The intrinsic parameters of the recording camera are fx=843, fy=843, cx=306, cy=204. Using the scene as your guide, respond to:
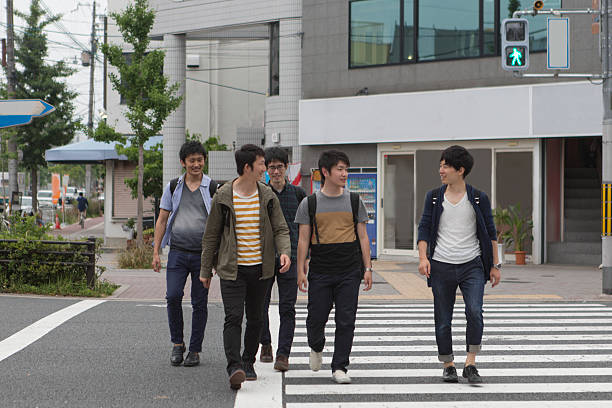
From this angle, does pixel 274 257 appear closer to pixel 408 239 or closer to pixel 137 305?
pixel 137 305

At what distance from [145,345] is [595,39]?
14.6 m

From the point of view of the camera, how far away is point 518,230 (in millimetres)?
20547

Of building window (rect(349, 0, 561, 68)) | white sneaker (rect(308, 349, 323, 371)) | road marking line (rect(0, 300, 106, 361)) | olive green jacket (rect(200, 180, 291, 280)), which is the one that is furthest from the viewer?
building window (rect(349, 0, 561, 68))

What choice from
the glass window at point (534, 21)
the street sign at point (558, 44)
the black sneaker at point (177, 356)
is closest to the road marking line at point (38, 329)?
the black sneaker at point (177, 356)

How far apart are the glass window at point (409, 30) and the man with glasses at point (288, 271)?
15156 mm

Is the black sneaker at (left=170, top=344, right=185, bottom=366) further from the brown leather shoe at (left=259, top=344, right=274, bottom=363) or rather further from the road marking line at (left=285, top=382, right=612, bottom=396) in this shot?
the road marking line at (left=285, top=382, right=612, bottom=396)

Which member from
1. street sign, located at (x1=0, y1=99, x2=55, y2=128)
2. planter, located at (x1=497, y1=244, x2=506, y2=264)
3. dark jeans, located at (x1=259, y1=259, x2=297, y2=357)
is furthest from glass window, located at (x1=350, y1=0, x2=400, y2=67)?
dark jeans, located at (x1=259, y1=259, x2=297, y2=357)

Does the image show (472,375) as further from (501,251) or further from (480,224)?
(501,251)

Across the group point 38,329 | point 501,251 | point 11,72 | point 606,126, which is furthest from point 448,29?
point 11,72

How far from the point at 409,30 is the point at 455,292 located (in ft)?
53.1

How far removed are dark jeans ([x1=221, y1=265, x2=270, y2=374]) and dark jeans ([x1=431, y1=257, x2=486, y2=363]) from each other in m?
1.41

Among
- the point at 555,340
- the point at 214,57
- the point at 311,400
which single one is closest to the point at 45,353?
the point at 311,400

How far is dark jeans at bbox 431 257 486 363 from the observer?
6.73m

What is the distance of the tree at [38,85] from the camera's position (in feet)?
131
